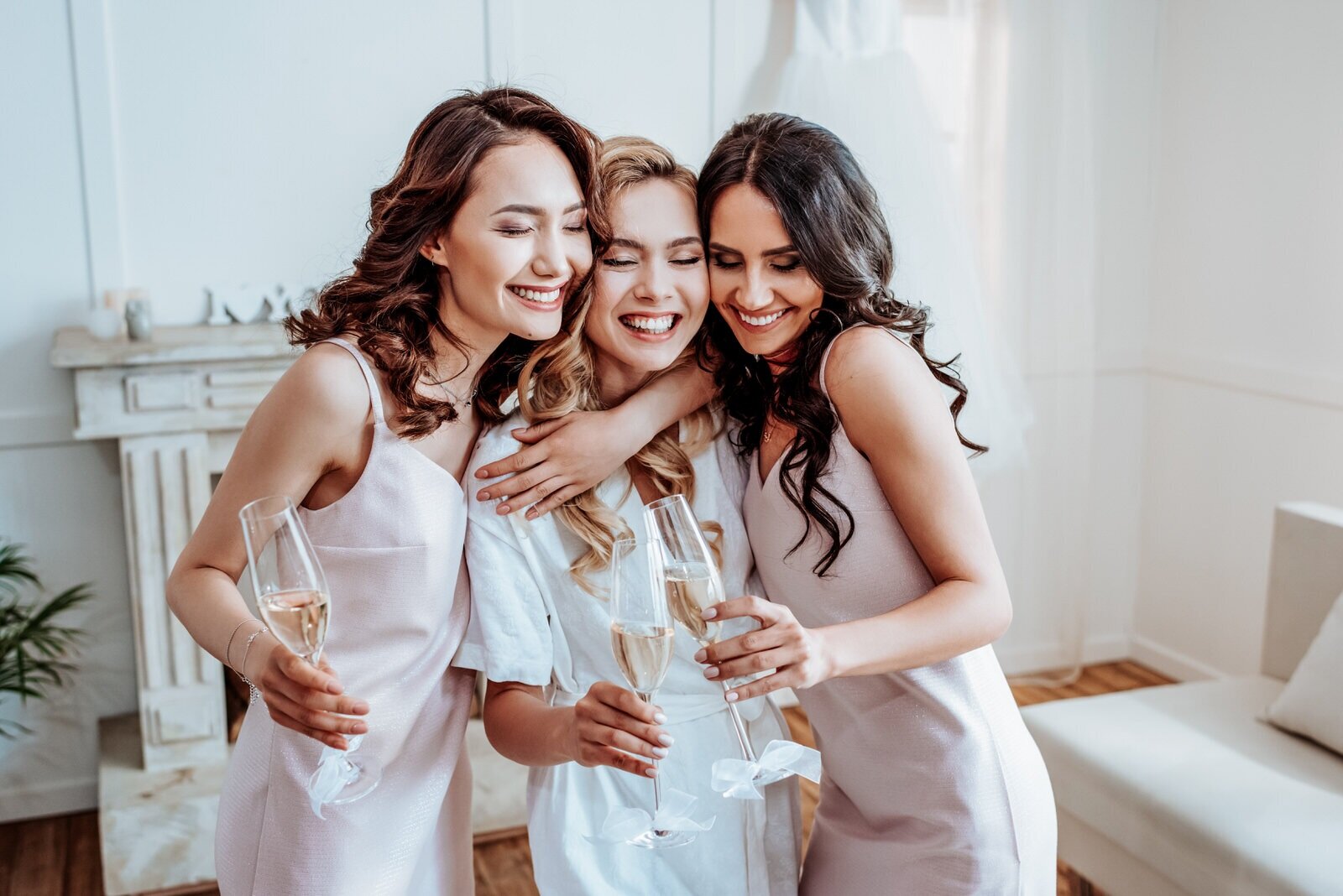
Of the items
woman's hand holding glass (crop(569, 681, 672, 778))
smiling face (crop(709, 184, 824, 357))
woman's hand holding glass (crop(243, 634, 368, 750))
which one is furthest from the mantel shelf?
woman's hand holding glass (crop(569, 681, 672, 778))

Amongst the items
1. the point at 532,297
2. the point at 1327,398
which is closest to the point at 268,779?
the point at 532,297

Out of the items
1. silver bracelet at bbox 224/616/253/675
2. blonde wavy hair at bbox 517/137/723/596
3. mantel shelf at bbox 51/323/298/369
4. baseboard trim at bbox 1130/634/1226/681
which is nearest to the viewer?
silver bracelet at bbox 224/616/253/675

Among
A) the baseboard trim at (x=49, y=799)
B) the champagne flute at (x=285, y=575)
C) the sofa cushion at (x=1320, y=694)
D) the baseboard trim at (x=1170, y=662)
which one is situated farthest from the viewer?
the baseboard trim at (x=1170, y=662)

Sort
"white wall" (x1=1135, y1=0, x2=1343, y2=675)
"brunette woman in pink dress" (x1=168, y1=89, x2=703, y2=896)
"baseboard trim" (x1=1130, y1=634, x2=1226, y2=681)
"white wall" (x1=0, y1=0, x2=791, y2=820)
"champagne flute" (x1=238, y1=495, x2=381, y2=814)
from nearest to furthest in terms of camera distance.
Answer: "champagne flute" (x1=238, y1=495, x2=381, y2=814) → "brunette woman in pink dress" (x1=168, y1=89, x2=703, y2=896) → "white wall" (x1=0, y1=0, x2=791, y2=820) → "white wall" (x1=1135, y1=0, x2=1343, y2=675) → "baseboard trim" (x1=1130, y1=634, x2=1226, y2=681)

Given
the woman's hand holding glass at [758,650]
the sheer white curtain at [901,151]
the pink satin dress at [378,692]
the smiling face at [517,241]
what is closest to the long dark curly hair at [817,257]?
the smiling face at [517,241]

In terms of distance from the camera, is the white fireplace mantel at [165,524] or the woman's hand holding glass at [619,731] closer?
the woman's hand holding glass at [619,731]

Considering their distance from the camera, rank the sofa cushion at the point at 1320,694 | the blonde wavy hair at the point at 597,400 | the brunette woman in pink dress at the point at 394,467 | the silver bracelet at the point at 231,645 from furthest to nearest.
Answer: the sofa cushion at the point at 1320,694 < the blonde wavy hair at the point at 597,400 < the brunette woman in pink dress at the point at 394,467 < the silver bracelet at the point at 231,645

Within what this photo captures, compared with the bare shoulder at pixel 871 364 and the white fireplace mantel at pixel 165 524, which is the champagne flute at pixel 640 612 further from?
the white fireplace mantel at pixel 165 524

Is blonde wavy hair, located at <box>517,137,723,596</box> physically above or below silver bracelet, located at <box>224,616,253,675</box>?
above

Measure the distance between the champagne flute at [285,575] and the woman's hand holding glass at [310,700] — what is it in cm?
3

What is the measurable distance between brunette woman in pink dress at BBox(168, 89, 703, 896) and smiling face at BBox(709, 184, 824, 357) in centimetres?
21

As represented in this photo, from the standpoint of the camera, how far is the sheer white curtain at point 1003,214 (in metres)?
3.68

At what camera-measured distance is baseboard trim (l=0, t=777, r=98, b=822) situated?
143 inches

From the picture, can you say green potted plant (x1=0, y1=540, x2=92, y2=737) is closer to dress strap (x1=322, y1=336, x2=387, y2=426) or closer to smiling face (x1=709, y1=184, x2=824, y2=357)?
dress strap (x1=322, y1=336, x2=387, y2=426)
